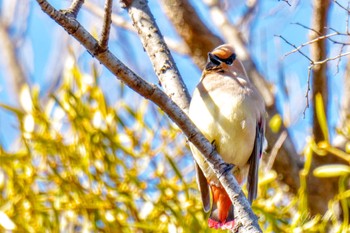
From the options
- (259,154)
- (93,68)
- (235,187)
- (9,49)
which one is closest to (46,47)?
(9,49)

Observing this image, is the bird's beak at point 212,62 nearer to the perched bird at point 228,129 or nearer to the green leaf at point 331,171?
the perched bird at point 228,129

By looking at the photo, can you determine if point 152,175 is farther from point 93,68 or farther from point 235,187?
point 235,187

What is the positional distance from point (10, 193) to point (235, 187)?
31.0 inches

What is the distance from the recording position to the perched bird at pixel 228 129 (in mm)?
1888

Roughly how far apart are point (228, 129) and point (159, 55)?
0.32 metres

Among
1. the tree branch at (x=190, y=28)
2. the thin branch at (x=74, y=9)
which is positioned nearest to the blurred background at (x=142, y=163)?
the tree branch at (x=190, y=28)

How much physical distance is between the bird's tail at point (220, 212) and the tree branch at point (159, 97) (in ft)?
1.18

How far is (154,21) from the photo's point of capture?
170 cm

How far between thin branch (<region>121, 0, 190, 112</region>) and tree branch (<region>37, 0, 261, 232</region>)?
0.77ft

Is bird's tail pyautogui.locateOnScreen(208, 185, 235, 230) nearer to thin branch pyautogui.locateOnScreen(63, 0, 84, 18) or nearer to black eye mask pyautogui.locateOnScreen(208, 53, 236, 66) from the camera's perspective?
black eye mask pyautogui.locateOnScreen(208, 53, 236, 66)

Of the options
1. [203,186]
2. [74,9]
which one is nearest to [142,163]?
[203,186]

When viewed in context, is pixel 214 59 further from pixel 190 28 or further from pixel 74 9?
pixel 74 9

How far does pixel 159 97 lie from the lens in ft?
4.40

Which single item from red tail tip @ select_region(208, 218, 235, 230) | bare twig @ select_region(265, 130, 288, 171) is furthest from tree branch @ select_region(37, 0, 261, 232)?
bare twig @ select_region(265, 130, 288, 171)
